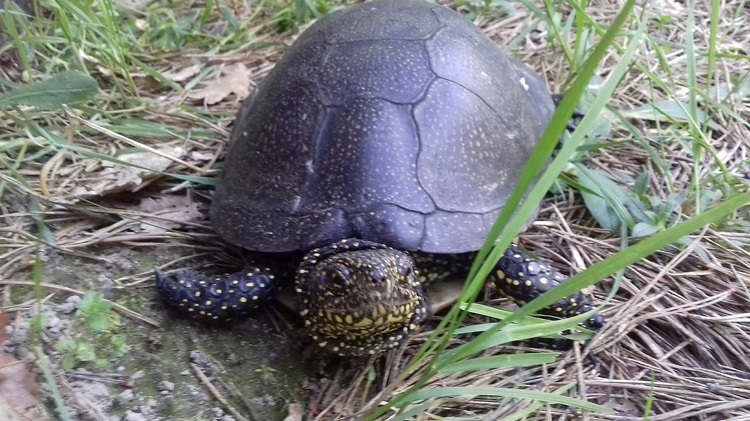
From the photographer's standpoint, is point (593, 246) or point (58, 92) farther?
point (593, 246)

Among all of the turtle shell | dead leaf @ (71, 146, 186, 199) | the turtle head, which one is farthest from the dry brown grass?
the turtle shell

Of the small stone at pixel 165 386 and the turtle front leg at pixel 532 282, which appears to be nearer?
the small stone at pixel 165 386

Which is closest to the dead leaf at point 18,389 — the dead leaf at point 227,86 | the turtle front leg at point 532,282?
the turtle front leg at point 532,282

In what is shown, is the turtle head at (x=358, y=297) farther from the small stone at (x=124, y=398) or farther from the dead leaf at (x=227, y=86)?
the dead leaf at (x=227, y=86)

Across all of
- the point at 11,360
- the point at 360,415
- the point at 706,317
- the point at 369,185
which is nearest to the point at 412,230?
the point at 369,185

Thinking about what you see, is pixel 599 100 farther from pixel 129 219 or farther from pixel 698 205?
pixel 129 219

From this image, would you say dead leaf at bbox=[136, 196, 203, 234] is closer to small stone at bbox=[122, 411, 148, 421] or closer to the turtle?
the turtle

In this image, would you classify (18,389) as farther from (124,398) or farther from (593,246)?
(593,246)

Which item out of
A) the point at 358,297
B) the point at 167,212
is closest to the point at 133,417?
the point at 358,297
